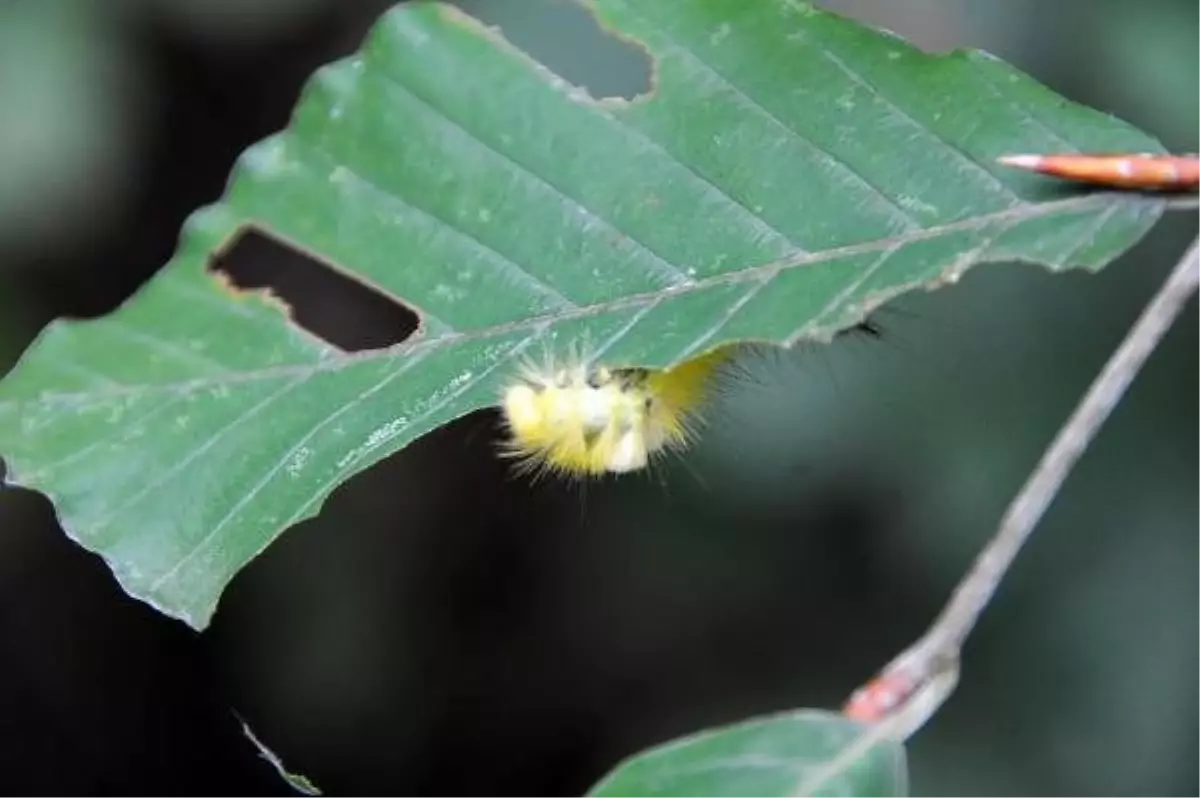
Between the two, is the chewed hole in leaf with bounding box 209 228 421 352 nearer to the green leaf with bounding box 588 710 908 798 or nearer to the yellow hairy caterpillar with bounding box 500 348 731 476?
the yellow hairy caterpillar with bounding box 500 348 731 476

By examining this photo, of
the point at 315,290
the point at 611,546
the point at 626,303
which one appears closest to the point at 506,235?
the point at 626,303

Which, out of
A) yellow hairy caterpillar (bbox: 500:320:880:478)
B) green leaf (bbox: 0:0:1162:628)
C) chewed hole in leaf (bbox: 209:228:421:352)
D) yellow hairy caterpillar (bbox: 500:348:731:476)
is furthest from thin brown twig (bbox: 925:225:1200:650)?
chewed hole in leaf (bbox: 209:228:421:352)

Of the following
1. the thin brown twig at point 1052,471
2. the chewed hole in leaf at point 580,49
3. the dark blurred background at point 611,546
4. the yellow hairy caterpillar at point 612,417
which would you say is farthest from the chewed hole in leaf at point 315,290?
the thin brown twig at point 1052,471

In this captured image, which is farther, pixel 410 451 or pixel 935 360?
pixel 410 451

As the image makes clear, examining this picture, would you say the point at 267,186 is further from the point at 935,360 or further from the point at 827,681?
the point at 827,681

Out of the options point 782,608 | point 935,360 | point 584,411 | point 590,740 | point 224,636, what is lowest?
point 590,740

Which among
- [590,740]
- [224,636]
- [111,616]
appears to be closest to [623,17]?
[224,636]

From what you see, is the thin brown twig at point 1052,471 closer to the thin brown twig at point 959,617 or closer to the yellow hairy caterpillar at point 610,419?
the thin brown twig at point 959,617

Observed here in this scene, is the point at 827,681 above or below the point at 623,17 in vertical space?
below
